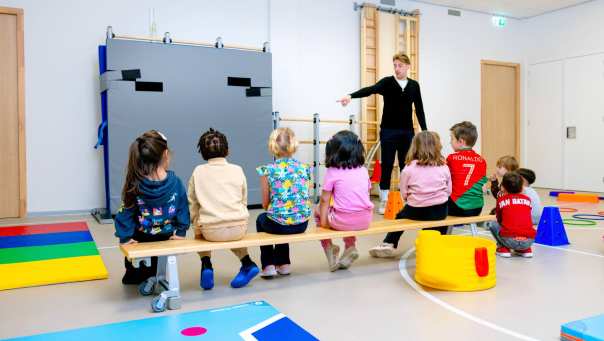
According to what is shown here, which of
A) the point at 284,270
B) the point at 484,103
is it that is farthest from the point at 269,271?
the point at 484,103

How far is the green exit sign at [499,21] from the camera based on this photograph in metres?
8.99

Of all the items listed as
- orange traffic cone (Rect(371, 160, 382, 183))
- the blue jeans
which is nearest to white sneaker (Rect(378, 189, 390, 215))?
orange traffic cone (Rect(371, 160, 382, 183))

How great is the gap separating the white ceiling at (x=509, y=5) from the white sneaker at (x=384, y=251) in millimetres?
5854

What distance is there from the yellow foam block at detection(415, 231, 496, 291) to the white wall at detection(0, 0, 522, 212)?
443 cm

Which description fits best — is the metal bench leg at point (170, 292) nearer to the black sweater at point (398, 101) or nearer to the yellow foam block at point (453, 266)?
the yellow foam block at point (453, 266)

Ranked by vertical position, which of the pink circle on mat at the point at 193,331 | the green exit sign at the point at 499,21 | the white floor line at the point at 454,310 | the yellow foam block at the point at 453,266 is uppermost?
the green exit sign at the point at 499,21

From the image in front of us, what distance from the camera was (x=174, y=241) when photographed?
2594 millimetres

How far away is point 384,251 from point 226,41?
4.15 meters

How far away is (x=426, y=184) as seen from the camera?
3.31 metres

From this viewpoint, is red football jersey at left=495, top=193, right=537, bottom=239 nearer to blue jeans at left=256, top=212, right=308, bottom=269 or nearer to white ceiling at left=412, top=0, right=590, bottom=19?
blue jeans at left=256, top=212, right=308, bottom=269

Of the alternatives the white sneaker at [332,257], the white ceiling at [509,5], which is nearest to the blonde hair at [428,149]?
the white sneaker at [332,257]

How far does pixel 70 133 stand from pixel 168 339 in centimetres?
447

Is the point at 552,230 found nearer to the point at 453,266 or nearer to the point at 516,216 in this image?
the point at 516,216

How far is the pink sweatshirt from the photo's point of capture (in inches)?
130
